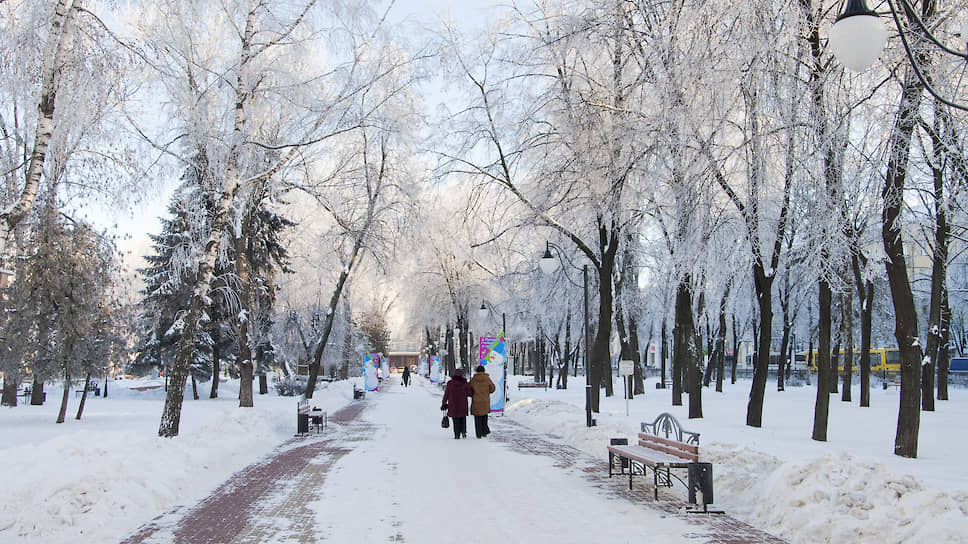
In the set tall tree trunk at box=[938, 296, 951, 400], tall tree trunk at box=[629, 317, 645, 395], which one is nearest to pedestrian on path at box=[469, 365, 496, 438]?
tall tree trunk at box=[629, 317, 645, 395]

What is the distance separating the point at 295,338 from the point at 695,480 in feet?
137

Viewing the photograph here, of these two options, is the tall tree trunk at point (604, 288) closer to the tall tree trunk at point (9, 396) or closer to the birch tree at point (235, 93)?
the birch tree at point (235, 93)

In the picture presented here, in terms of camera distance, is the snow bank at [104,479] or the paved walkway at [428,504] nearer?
the paved walkway at [428,504]

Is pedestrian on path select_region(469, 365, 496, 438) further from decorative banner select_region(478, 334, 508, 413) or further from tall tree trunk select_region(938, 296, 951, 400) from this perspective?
tall tree trunk select_region(938, 296, 951, 400)

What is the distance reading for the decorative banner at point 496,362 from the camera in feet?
78.4

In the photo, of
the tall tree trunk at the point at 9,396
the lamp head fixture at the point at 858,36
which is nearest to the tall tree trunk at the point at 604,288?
the lamp head fixture at the point at 858,36

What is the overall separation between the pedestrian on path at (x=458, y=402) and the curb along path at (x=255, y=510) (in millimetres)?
3646

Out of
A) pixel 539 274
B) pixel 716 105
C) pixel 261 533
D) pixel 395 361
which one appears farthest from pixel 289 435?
pixel 395 361

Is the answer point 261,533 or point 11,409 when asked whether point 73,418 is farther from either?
point 261,533

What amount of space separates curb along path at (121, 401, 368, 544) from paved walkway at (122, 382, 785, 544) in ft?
0.04

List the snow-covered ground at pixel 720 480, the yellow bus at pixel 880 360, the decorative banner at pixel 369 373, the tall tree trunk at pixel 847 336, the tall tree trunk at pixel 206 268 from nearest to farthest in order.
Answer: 1. the snow-covered ground at pixel 720 480
2. the tall tree trunk at pixel 206 268
3. the tall tree trunk at pixel 847 336
4. the decorative banner at pixel 369 373
5. the yellow bus at pixel 880 360

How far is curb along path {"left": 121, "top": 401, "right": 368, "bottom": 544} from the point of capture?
6.83 metres

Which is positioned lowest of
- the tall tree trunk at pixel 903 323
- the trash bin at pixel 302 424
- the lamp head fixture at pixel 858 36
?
the trash bin at pixel 302 424

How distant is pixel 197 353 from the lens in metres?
33.9
